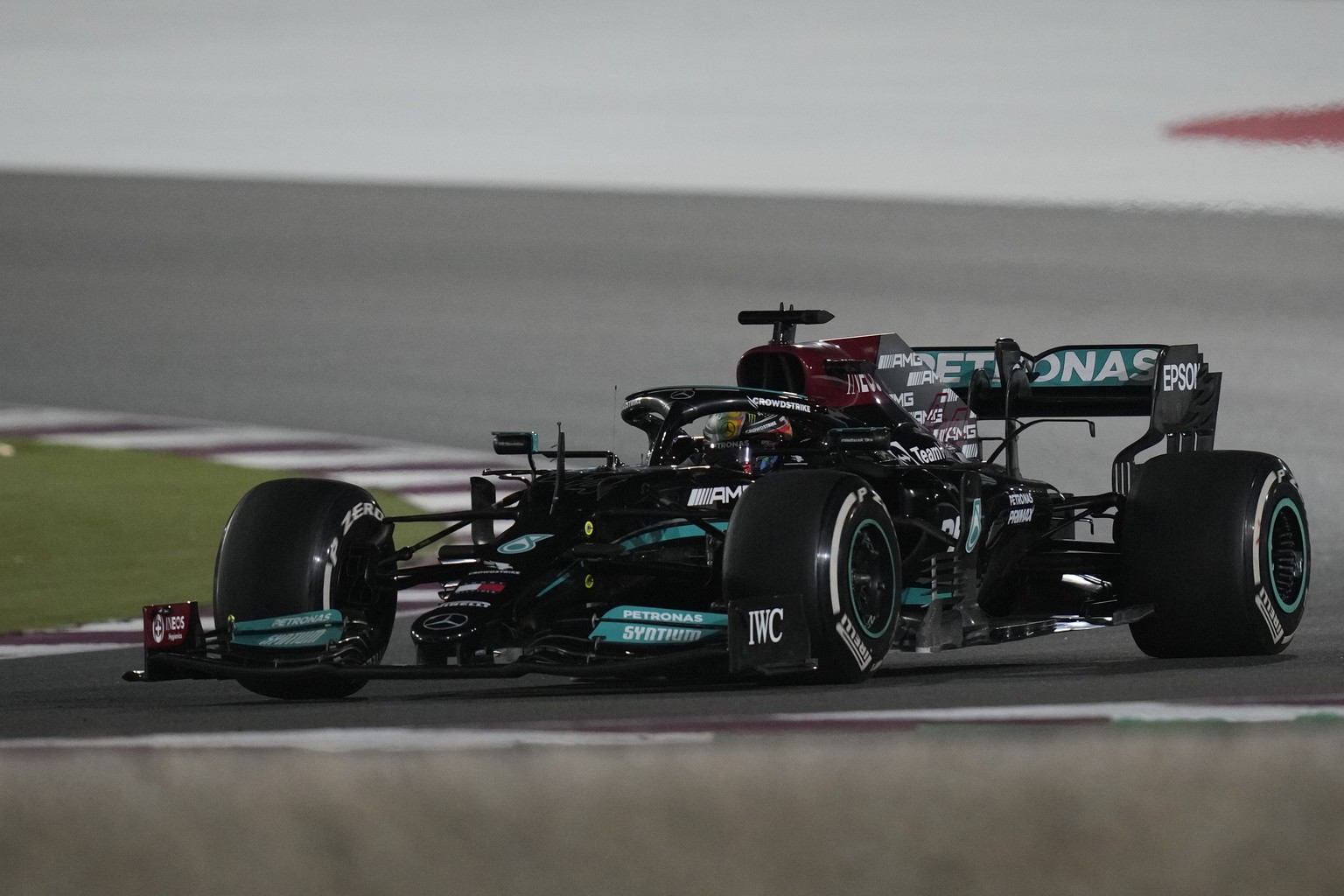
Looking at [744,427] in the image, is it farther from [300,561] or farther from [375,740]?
[375,740]

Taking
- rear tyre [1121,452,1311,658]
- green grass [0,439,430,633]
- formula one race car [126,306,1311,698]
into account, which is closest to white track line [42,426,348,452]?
green grass [0,439,430,633]

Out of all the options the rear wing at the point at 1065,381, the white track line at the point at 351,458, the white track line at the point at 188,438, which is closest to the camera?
the rear wing at the point at 1065,381

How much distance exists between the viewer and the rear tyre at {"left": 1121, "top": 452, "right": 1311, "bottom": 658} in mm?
7535

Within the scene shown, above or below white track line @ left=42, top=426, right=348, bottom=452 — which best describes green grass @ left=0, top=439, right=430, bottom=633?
below

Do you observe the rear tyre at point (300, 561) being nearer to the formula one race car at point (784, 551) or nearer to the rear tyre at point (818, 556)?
the formula one race car at point (784, 551)

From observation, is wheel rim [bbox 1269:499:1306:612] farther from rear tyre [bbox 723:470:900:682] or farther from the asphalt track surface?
rear tyre [bbox 723:470:900:682]

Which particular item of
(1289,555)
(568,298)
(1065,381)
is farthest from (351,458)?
(1289,555)

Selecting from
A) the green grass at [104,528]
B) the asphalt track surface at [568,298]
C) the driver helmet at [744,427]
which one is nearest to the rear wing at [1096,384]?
the asphalt track surface at [568,298]

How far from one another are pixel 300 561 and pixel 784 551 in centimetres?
167

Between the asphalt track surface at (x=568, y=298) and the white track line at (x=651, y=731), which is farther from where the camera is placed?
the asphalt track surface at (x=568, y=298)

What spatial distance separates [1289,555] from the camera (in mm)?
7883

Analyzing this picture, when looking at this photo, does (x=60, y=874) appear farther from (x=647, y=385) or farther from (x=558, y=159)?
(x=558, y=159)

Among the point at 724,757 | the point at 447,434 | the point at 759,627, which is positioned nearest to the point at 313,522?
the point at 759,627

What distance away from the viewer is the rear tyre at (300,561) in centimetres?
691
